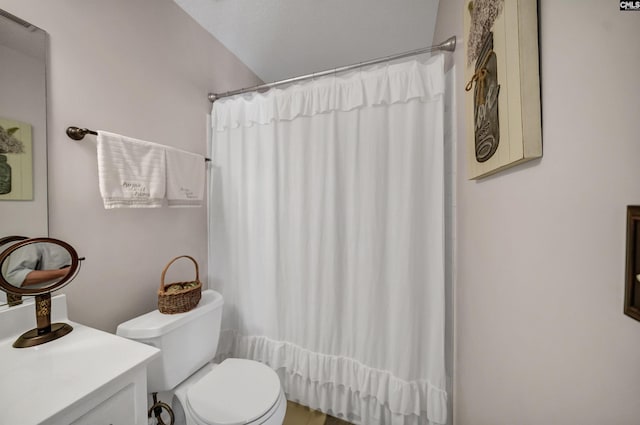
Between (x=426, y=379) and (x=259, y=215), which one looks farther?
(x=259, y=215)

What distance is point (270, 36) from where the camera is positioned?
1621 millimetres

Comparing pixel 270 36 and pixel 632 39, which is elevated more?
pixel 270 36

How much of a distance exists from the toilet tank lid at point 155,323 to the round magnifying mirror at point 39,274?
20 centimetres

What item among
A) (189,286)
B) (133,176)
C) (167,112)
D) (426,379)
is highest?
(167,112)

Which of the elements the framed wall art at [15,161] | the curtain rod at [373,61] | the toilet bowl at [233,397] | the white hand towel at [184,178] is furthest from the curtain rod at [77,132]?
the toilet bowl at [233,397]

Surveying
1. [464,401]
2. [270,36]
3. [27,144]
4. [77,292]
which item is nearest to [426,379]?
[464,401]

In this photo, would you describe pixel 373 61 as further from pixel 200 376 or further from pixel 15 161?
pixel 200 376

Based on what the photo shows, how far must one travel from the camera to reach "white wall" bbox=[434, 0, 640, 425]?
0.29m

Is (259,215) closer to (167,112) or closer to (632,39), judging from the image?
(167,112)

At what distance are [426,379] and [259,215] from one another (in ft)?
4.28

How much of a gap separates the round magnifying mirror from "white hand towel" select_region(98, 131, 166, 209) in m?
0.25

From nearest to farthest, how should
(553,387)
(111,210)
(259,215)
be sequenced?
(553,387), (111,210), (259,215)

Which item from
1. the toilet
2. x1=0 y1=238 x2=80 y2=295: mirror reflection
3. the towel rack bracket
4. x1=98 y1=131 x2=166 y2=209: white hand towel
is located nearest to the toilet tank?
the toilet

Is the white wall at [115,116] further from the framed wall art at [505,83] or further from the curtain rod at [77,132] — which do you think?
the framed wall art at [505,83]
